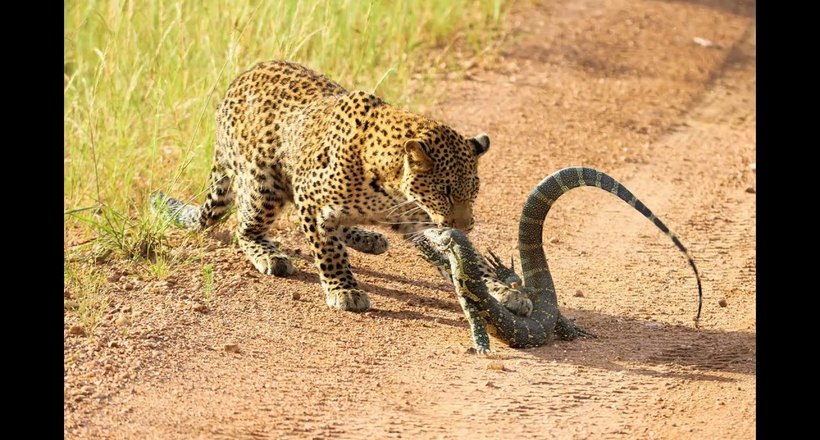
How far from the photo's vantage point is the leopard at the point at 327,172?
7.03 meters

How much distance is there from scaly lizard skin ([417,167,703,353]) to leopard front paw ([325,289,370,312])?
411 millimetres

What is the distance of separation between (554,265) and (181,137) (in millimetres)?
2562

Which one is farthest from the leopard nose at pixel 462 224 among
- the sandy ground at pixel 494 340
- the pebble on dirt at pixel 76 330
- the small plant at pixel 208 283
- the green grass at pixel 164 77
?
the pebble on dirt at pixel 76 330

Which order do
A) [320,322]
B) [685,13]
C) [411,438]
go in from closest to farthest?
1. [411,438]
2. [320,322]
3. [685,13]

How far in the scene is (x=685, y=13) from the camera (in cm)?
1416

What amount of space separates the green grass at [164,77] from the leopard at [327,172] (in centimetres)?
27

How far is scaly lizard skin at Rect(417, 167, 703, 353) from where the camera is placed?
6785 mm

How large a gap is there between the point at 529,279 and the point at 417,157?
2.93ft

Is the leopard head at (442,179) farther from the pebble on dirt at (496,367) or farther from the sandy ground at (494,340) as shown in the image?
the pebble on dirt at (496,367)

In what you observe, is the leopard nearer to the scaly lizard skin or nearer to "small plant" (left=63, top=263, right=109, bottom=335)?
the scaly lizard skin

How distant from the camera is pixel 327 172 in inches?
284

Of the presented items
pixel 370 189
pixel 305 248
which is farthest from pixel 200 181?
pixel 370 189

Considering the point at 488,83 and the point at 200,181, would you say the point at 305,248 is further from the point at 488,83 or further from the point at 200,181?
the point at 488,83

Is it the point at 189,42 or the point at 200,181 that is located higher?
the point at 189,42
